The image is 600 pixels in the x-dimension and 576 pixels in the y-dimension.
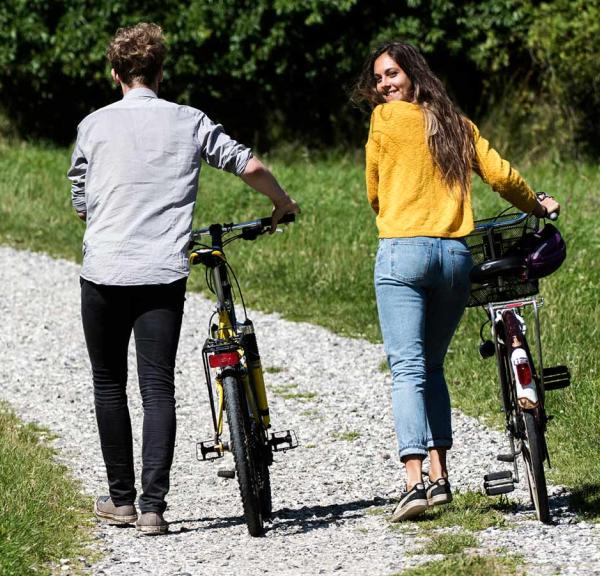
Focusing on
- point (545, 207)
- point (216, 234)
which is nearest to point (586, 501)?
point (545, 207)

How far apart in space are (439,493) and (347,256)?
7.40 metres

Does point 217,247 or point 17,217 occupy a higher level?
point 17,217

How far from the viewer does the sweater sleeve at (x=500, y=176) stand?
5031 millimetres

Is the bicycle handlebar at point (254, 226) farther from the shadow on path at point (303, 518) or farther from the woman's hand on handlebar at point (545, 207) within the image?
the shadow on path at point (303, 518)

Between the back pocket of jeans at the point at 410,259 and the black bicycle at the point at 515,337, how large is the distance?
0.23 metres

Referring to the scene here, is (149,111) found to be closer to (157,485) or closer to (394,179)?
(394,179)

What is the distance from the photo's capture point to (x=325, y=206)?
1436 cm

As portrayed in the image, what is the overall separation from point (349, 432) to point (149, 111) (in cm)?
Result: 302

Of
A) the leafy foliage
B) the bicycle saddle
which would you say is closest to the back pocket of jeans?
the bicycle saddle

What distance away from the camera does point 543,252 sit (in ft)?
16.5

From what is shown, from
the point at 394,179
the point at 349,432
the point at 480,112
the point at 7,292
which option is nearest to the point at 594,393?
the point at 349,432

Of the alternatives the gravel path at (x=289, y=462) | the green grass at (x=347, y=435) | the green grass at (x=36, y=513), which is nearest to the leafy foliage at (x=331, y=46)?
the gravel path at (x=289, y=462)

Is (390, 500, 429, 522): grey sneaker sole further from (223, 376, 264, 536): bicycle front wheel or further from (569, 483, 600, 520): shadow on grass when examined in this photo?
(569, 483, 600, 520): shadow on grass

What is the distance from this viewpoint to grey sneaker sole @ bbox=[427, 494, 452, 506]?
16.5ft
